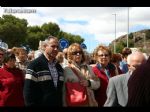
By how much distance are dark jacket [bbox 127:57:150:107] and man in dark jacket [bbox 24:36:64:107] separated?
54.4 inches

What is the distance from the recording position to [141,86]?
3.51 metres

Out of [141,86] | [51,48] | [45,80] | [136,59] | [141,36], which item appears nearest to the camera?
[141,86]

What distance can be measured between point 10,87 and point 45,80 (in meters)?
0.87

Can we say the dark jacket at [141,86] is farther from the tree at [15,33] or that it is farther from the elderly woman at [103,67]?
the tree at [15,33]

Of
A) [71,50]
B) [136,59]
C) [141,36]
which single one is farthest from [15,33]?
[136,59]

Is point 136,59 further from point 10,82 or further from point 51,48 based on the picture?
point 10,82

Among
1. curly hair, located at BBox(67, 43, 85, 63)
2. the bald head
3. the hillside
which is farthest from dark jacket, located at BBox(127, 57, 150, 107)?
curly hair, located at BBox(67, 43, 85, 63)

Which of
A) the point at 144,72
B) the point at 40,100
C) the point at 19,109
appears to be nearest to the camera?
the point at 144,72

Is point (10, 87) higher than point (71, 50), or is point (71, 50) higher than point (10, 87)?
point (71, 50)

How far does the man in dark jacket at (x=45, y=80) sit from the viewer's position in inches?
186

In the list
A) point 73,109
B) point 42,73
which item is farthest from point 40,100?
point 73,109

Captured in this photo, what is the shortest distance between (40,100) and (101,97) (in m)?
0.79
